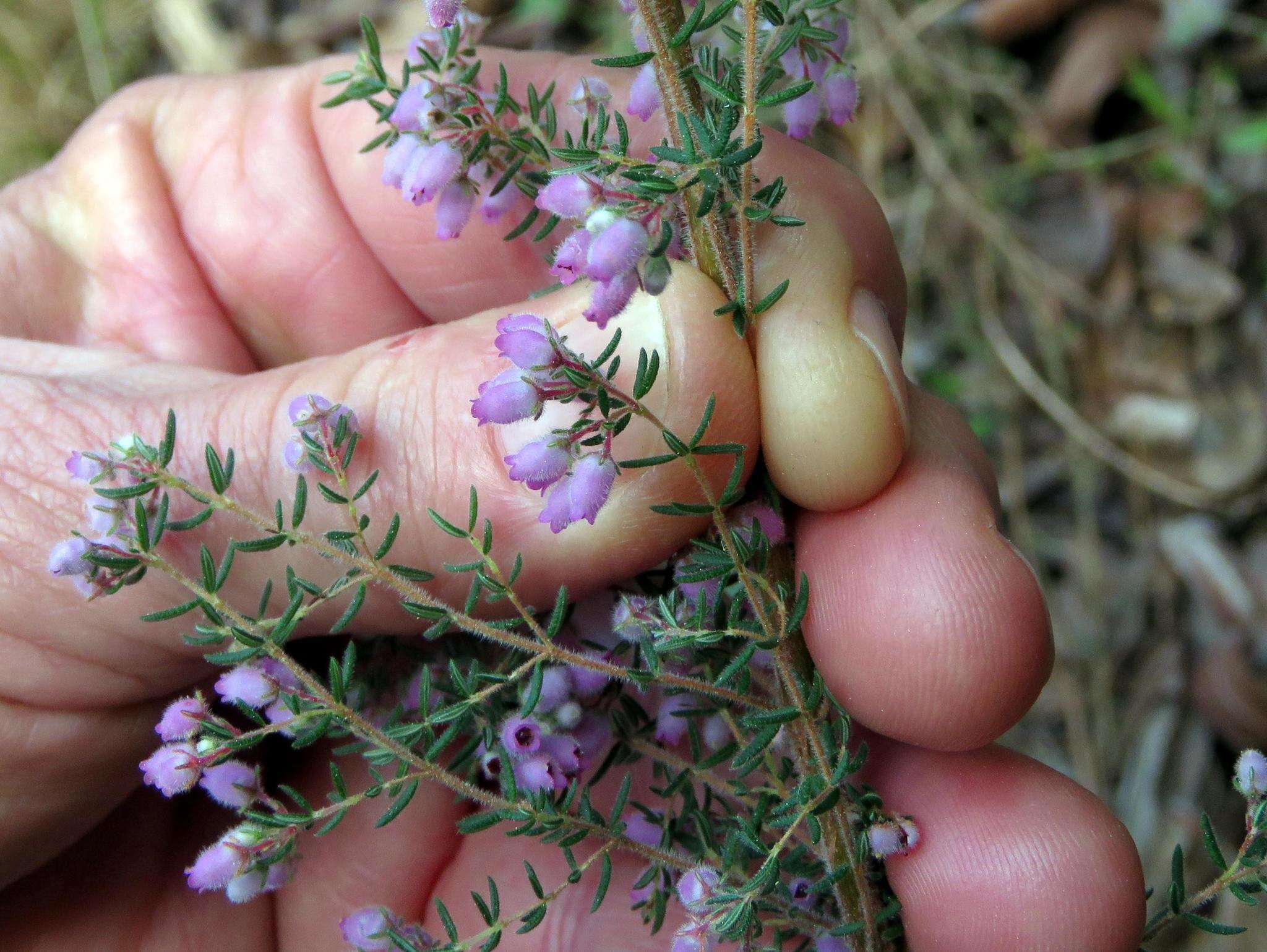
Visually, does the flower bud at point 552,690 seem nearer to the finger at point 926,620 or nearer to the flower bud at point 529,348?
the finger at point 926,620

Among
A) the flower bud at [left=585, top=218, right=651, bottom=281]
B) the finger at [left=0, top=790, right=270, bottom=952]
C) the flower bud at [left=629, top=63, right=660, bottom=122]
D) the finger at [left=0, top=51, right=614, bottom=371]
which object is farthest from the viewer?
the finger at [left=0, top=51, right=614, bottom=371]

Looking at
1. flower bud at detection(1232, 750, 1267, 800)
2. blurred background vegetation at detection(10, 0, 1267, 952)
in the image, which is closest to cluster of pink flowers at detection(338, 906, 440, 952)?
flower bud at detection(1232, 750, 1267, 800)

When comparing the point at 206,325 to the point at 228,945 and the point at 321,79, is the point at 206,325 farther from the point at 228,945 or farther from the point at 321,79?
the point at 228,945

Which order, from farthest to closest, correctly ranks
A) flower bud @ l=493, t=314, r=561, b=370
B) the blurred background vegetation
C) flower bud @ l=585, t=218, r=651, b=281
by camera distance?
1. the blurred background vegetation
2. flower bud @ l=493, t=314, r=561, b=370
3. flower bud @ l=585, t=218, r=651, b=281

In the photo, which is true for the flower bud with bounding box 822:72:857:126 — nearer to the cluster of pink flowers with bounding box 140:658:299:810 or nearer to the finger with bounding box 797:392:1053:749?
the finger with bounding box 797:392:1053:749

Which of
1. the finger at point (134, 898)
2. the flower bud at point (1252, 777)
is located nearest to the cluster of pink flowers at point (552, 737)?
the finger at point (134, 898)

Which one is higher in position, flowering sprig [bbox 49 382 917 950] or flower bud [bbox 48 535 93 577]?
flower bud [bbox 48 535 93 577]
